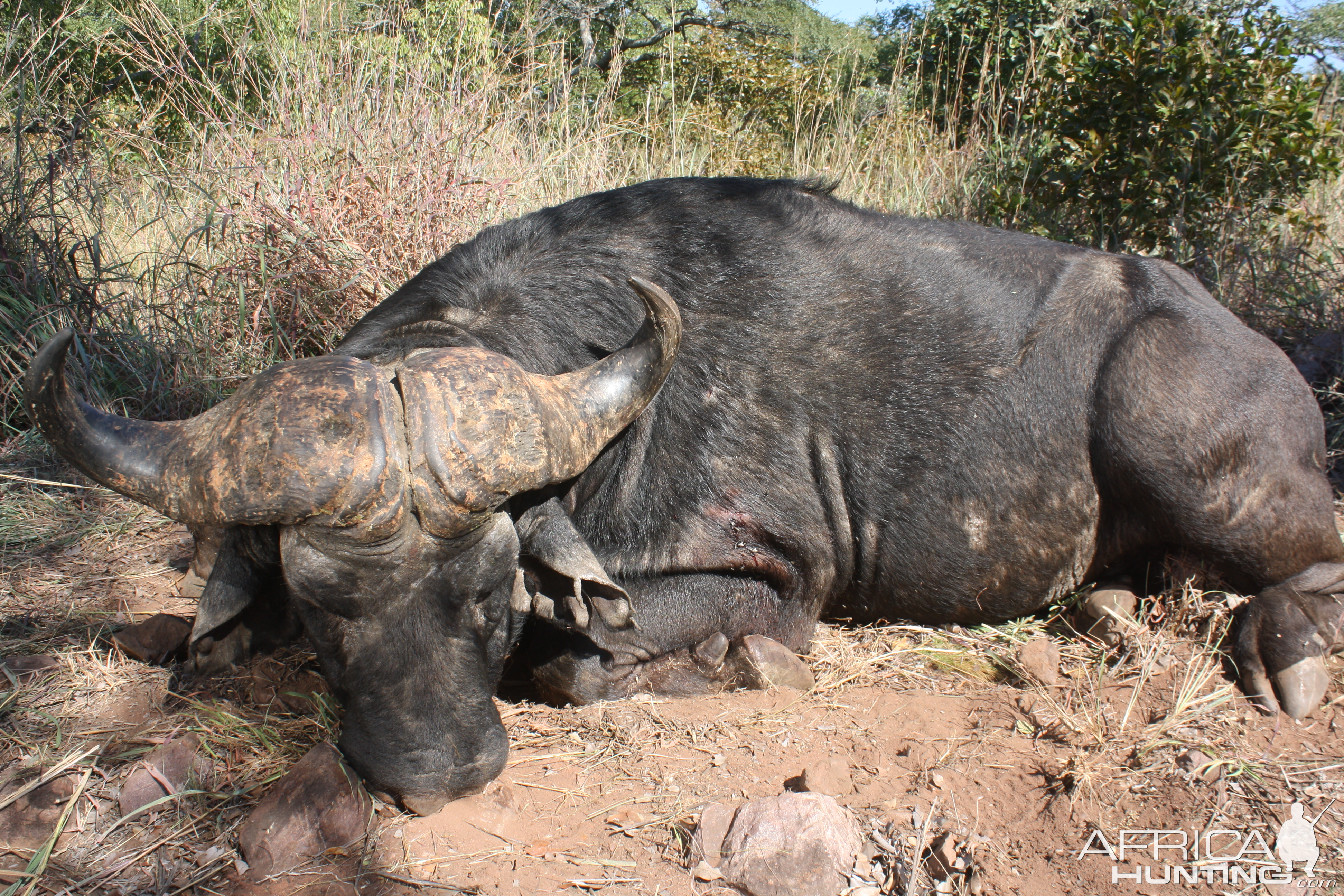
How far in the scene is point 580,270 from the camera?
2869mm

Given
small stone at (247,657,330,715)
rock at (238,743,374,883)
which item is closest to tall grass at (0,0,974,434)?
small stone at (247,657,330,715)

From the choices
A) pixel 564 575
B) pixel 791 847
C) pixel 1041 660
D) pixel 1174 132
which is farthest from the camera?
pixel 1174 132

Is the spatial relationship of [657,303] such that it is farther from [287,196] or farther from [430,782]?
[287,196]

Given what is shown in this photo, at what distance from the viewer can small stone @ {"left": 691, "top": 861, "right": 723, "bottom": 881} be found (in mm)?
2002

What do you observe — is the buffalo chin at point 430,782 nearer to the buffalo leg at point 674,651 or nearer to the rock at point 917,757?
the buffalo leg at point 674,651

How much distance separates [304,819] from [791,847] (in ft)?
3.82

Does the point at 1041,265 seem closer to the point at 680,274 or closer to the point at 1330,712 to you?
the point at 680,274

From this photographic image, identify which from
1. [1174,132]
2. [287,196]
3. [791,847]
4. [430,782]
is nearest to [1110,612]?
[791,847]

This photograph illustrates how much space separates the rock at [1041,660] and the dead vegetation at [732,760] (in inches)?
1.4

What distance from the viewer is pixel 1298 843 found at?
82.0 inches

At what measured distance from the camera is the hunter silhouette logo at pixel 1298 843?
6.68 ft

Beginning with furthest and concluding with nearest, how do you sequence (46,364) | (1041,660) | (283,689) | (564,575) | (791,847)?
1. (1041,660)
2. (283,689)
3. (564,575)
4. (791,847)
5. (46,364)

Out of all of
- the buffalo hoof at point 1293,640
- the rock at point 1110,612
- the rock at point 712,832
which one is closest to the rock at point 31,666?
the rock at point 712,832

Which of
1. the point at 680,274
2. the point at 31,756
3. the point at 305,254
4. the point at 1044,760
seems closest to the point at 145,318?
the point at 305,254
